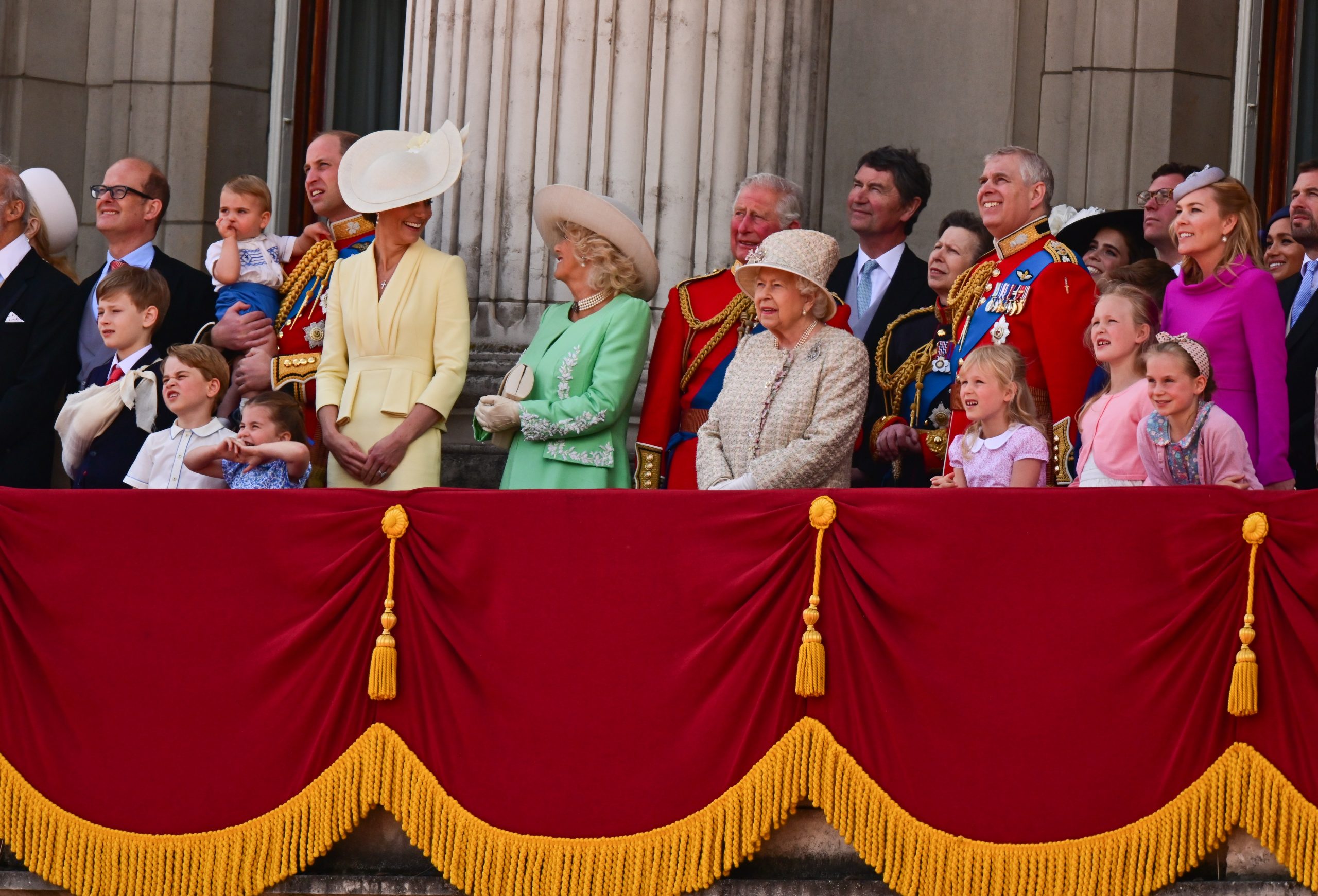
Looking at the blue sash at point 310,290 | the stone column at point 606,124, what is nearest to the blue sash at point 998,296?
the stone column at point 606,124

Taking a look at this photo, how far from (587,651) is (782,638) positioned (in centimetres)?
57

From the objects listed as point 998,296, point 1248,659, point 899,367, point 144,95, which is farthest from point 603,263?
point 144,95

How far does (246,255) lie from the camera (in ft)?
26.4

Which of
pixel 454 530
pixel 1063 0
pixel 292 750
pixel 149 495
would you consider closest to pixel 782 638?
pixel 454 530

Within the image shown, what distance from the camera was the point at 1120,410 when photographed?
6.50 m

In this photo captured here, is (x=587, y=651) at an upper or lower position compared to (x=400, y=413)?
lower

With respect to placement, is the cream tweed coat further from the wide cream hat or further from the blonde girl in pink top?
the blonde girl in pink top

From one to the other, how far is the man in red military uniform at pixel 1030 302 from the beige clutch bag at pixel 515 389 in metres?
1.42

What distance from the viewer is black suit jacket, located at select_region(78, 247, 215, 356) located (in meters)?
7.89

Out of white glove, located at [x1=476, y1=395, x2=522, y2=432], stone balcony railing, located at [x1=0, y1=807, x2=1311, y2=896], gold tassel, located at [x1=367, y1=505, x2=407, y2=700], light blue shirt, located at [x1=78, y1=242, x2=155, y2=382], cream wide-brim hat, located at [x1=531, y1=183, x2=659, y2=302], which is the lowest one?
stone balcony railing, located at [x1=0, y1=807, x2=1311, y2=896]

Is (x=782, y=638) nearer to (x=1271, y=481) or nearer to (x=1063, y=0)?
(x=1271, y=481)

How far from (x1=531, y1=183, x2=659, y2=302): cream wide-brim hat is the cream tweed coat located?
69 centimetres

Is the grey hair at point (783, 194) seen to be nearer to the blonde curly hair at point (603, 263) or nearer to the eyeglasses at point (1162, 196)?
the blonde curly hair at point (603, 263)

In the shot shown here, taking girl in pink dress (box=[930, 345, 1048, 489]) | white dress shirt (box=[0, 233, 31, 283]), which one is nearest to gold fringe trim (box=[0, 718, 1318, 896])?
girl in pink dress (box=[930, 345, 1048, 489])
